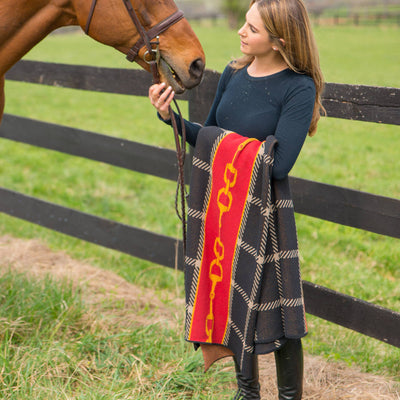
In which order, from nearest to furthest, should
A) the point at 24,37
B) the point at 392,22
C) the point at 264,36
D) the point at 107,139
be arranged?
the point at 264,36
the point at 24,37
the point at 107,139
the point at 392,22

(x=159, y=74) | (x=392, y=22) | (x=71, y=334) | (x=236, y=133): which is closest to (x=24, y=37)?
(x=159, y=74)

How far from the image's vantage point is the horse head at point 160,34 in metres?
1.96

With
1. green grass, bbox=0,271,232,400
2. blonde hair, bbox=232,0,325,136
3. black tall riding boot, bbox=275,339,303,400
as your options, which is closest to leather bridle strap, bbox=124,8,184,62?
blonde hair, bbox=232,0,325,136

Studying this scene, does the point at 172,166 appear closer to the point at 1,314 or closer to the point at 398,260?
the point at 1,314

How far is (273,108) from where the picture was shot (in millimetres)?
1805

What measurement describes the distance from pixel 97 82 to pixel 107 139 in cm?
37

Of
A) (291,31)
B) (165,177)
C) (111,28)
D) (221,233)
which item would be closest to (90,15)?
(111,28)

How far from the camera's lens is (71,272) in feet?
10.5

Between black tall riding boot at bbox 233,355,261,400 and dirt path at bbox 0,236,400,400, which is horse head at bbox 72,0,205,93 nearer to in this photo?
black tall riding boot at bbox 233,355,261,400

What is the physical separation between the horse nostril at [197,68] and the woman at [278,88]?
0.12 metres

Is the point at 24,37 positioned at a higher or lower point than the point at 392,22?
higher

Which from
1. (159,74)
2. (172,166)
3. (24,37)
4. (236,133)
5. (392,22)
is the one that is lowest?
(392,22)

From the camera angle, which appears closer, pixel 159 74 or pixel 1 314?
pixel 159 74

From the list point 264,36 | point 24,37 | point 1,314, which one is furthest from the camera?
point 1,314
